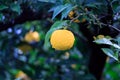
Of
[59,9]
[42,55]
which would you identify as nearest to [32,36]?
[42,55]

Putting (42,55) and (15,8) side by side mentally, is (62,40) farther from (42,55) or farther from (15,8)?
(42,55)

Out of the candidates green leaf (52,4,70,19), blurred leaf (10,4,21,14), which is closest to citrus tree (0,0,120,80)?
blurred leaf (10,4,21,14)

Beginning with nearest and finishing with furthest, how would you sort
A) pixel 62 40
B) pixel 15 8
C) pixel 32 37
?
pixel 62 40, pixel 15 8, pixel 32 37

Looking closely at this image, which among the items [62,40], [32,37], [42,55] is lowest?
[42,55]

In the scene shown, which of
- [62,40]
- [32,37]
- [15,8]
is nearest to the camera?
[62,40]

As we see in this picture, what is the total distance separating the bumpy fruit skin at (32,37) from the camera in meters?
2.33

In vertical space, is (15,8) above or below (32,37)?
above

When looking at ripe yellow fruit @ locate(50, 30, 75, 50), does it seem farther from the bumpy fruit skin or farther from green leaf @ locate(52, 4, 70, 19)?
the bumpy fruit skin

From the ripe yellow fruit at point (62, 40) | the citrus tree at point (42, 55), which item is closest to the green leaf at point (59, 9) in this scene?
the ripe yellow fruit at point (62, 40)

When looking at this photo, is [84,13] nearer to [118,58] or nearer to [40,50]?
[118,58]

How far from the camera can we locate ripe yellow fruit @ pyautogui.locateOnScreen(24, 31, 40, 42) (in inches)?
91.8

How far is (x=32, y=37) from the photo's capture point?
2.36 m

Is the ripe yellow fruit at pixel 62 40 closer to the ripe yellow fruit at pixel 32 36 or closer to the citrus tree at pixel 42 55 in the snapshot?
the citrus tree at pixel 42 55

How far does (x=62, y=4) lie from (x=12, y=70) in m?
1.17
